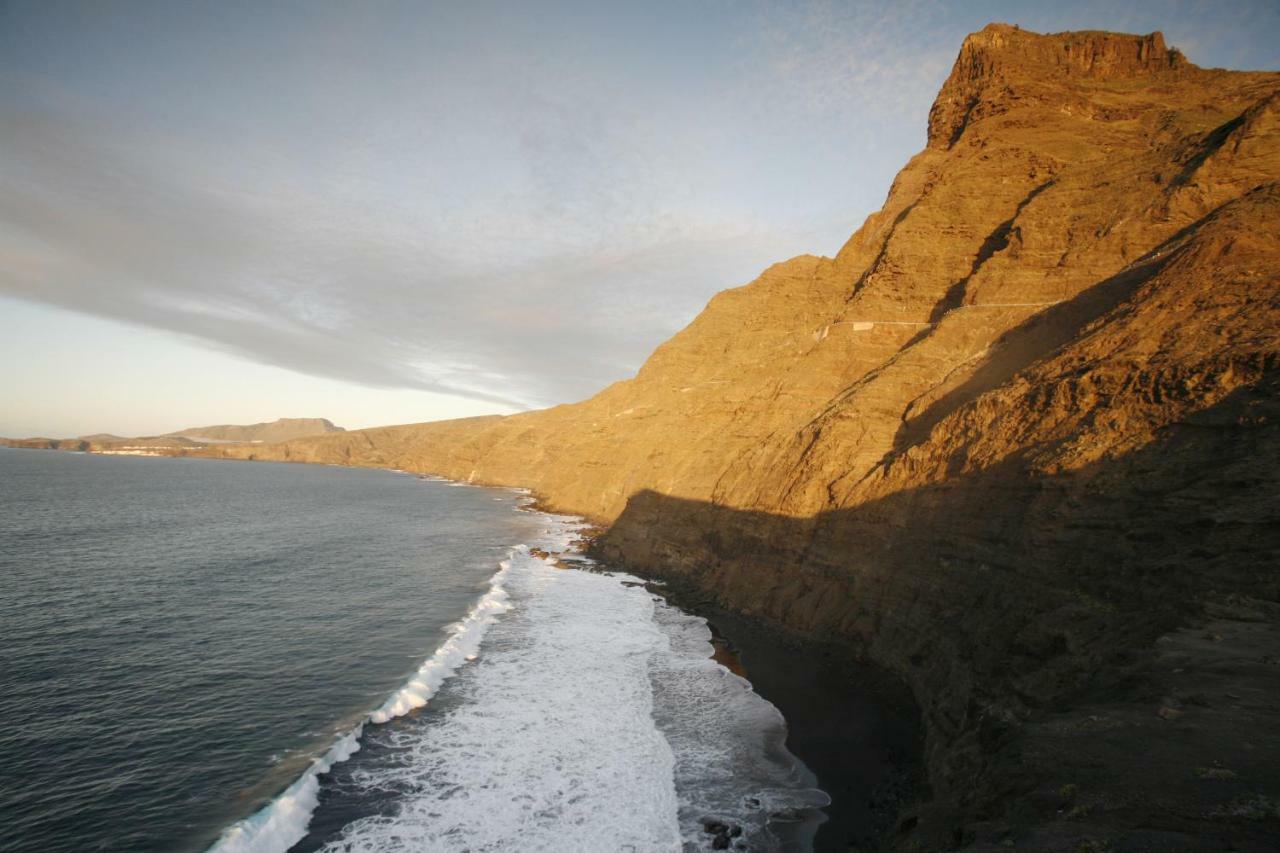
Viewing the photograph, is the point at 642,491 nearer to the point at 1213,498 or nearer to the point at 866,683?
the point at 866,683

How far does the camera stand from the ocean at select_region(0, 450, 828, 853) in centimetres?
1518

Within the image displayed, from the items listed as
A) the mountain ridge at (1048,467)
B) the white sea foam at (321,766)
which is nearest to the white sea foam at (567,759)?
the white sea foam at (321,766)

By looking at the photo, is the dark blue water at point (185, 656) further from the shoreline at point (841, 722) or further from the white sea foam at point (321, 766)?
the shoreline at point (841, 722)

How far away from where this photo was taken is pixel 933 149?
5581cm

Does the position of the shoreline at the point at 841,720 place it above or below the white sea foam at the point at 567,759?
above

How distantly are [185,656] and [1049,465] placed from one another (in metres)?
34.8

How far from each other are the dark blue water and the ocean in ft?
0.34

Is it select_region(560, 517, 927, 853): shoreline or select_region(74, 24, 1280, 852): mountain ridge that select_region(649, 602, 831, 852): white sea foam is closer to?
select_region(560, 517, 927, 853): shoreline

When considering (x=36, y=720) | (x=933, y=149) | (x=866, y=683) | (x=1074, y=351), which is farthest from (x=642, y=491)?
(x=933, y=149)

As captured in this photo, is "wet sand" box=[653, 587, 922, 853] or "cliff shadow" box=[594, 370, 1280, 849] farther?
"wet sand" box=[653, 587, 922, 853]

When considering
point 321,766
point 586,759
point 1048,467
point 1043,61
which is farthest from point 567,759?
point 1043,61

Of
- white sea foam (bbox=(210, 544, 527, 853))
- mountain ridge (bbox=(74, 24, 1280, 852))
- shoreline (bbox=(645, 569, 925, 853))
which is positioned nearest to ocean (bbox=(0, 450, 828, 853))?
white sea foam (bbox=(210, 544, 527, 853))

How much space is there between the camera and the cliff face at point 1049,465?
410 inches

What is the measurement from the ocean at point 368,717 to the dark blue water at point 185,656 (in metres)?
0.11
